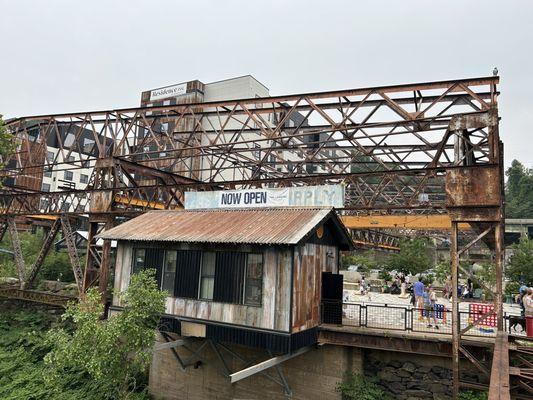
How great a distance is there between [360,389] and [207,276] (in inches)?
267

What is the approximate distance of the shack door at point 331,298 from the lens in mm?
14945

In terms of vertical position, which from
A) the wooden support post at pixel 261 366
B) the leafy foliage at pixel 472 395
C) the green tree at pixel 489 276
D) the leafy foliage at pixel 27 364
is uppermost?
the green tree at pixel 489 276

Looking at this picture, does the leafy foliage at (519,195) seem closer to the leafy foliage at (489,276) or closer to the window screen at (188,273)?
the leafy foliage at (489,276)

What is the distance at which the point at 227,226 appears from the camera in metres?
15.2

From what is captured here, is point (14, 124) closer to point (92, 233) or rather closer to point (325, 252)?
point (92, 233)

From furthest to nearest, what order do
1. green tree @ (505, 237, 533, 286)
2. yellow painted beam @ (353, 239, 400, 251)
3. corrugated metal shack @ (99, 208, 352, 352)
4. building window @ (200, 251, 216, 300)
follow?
yellow painted beam @ (353, 239, 400, 251) < green tree @ (505, 237, 533, 286) < building window @ (200, 251, 216, 300) < corrugated metal shack @ (99, 208, 352, 352)

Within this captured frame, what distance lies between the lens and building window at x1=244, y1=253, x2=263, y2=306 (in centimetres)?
1360

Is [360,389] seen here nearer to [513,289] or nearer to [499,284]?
[499,284]

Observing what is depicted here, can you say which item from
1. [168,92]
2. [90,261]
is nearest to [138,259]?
[90,261]

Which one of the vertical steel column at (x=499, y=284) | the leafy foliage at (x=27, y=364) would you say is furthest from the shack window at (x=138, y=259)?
the vertical steel column at (x=499, y=284)

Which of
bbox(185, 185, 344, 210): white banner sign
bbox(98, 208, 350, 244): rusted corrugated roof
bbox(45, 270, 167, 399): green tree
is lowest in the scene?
bbox(45, 270, 167, 399): green tree

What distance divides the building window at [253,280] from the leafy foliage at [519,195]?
84.1m

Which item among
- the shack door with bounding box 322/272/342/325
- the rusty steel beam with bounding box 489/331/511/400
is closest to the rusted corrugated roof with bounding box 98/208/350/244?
the shack door with bounding box 322/272/342/325

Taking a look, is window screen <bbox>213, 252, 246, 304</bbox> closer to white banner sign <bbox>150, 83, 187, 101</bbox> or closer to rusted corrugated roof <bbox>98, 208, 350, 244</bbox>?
rusted corrugated roof <bbox>98, 208, 350, 244</bbox>
